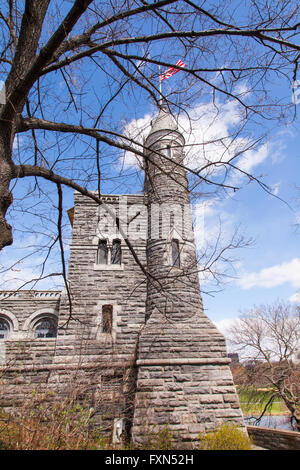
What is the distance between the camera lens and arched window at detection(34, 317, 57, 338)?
1248 cm

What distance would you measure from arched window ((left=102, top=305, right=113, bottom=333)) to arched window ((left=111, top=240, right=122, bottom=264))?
174 cm

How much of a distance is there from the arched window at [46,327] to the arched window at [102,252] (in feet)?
15.7

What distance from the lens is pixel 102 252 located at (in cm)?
1037

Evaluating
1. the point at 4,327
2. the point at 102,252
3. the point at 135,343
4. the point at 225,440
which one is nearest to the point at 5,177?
the point at 225,440

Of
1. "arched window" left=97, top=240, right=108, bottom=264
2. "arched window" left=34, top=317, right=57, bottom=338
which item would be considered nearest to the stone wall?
"arched window" left=97, top=240, right=108, bottom=264

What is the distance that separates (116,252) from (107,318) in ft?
8.31

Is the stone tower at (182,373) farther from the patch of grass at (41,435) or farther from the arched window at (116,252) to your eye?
the patch of grass at (41,435)

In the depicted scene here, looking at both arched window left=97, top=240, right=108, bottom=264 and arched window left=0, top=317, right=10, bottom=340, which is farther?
arched window left=0, top=317, right=10, bottom=340

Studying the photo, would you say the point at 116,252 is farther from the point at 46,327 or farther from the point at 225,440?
the point at 225,440

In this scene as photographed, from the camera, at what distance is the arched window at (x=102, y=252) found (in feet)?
33.3

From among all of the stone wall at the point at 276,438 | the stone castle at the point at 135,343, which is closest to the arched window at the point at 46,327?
the stone castle at the point at 135,343

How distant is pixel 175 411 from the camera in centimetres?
648

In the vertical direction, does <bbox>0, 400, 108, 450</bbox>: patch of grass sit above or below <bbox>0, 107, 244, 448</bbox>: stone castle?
below

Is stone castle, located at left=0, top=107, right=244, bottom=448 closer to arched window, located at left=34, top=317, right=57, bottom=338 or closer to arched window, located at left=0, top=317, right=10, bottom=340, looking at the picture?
arched window, located at left=34, top=317, right=57, bottom=338
